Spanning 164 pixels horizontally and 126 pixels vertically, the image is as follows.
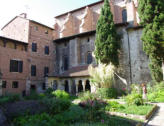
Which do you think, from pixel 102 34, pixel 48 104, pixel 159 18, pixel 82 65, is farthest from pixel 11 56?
pixel 159 18

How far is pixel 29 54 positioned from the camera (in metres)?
21.2

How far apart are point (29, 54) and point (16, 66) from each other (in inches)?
103

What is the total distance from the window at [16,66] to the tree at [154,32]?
15.3 metres

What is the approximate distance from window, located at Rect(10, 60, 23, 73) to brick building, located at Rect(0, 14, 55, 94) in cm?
28

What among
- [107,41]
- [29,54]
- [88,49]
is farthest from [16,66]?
[107,41]

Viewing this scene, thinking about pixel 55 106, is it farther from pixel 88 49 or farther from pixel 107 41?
pixel 88 49

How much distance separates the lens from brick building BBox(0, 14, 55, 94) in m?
18.5

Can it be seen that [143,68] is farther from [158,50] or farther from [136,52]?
[158,50]

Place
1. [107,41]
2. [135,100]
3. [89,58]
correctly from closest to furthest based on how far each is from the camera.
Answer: [135,100]
[107,41]
[89,58]

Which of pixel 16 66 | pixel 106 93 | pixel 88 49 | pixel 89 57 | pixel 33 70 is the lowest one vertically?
pixel 106 93

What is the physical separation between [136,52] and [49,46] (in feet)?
43.6

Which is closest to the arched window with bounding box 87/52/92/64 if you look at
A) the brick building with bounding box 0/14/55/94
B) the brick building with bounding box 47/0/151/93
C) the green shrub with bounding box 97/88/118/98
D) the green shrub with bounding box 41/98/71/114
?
the brick building with bounding box 47/0/151/93

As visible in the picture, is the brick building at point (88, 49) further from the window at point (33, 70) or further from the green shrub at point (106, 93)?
the window at point (33, 70)

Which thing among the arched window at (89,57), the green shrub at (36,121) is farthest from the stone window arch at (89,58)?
the green shrub at (36,121)
